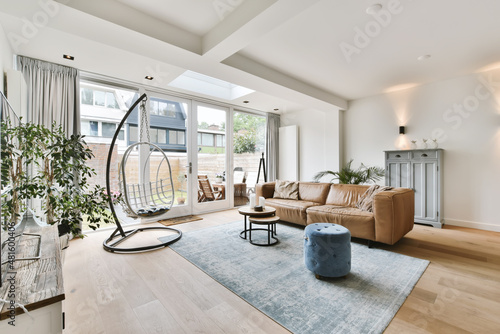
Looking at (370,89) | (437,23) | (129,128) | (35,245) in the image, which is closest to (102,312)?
(35,245)

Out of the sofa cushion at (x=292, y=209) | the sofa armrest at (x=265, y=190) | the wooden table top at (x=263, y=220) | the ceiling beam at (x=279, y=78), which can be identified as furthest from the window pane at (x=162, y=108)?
the wooden table top at (x=263, y=220)

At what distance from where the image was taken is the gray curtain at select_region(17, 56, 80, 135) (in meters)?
3.12

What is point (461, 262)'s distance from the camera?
8.40 feet

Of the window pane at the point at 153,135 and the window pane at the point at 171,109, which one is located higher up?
the window pane at the point at 171,109

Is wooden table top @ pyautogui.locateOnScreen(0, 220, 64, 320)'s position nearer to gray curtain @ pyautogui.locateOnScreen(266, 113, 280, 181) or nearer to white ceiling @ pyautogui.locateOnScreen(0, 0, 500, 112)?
white ceiling @ pyautogui.locateOnScreen(0, 0, 500, 112)

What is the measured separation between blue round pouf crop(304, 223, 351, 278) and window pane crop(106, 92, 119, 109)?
12.8 feet

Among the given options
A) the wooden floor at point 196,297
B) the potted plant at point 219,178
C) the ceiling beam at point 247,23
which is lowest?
the wooden floor at point 196,297

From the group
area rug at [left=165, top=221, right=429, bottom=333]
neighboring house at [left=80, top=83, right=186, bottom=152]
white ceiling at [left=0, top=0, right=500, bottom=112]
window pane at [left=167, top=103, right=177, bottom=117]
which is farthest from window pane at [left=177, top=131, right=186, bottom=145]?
area rug at [left=165, top=221, right=429, bottom=333]

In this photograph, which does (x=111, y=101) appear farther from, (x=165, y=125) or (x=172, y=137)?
(x=172, y=137)

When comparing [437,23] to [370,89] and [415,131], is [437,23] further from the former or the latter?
[415,131]

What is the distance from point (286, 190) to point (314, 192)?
0.55 m

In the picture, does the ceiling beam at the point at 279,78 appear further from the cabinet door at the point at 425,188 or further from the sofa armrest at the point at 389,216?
the sofa armrest at the point at 389,216

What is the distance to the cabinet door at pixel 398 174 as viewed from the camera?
428 centimetres

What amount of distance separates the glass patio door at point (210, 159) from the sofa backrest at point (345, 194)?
249cm
